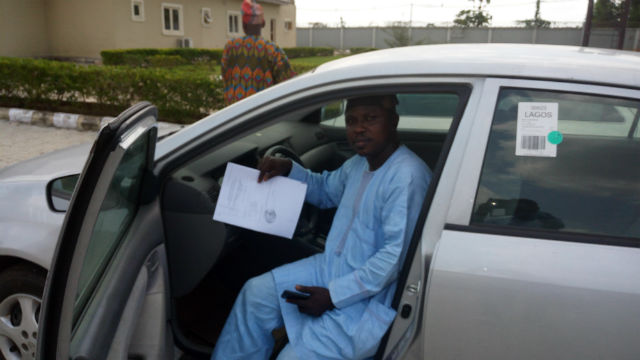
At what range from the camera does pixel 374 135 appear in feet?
7.04

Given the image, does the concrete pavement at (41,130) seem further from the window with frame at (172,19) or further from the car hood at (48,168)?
the window with frame at (172,19)

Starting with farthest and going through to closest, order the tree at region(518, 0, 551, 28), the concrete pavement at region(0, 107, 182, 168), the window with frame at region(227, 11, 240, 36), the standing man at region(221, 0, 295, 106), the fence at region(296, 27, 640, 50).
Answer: the tree at region(518, 0, 551, 28) → the window with frame at region(227, 11, 240, 36) → the fence at region(296, 27, 640, 50) → the concrete pavement at region(0, 107, 182, 168) → the standing man at region(221, 0, 295, 106)

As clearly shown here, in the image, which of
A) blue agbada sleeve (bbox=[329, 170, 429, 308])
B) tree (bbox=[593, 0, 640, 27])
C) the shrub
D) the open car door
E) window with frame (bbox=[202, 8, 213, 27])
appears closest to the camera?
the open car door

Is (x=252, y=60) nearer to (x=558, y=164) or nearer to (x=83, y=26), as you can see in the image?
(x=558, y=164)

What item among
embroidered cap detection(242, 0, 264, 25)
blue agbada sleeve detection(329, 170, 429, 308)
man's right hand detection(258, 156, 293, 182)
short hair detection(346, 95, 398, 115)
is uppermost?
embroidered cap detection(242, 0, 264, 25)

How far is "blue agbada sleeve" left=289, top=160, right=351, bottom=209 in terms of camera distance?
247cm

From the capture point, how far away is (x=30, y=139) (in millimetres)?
8164

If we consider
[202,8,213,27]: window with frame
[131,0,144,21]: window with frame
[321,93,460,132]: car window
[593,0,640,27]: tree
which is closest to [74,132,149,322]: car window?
[321,93,460,132]: car window

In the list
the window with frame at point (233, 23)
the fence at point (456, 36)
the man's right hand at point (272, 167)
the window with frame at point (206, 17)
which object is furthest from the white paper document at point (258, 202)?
the window with frame at point (233, 23)

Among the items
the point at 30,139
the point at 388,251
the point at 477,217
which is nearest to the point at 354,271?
the point at 388,251

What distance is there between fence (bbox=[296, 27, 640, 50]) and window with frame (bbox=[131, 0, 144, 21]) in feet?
34.5

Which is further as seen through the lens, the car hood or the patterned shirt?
the patterned shirt

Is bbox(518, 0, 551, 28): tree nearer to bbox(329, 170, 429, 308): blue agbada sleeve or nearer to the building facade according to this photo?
the building facade

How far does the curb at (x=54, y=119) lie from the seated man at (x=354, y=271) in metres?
7.42
